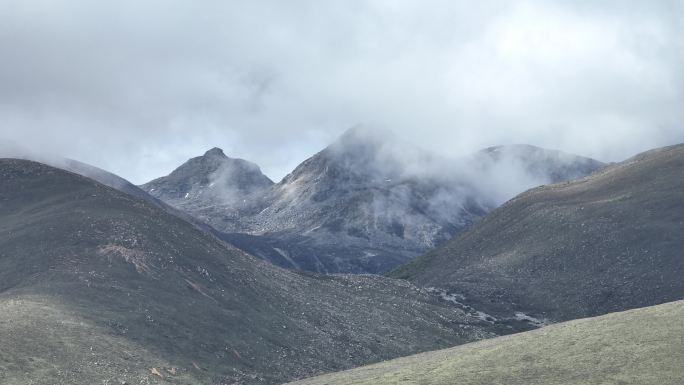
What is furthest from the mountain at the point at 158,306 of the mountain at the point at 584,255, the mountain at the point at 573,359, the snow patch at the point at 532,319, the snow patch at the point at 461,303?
the mountain at the point at 573,359

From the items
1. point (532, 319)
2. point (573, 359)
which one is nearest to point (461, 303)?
point (532, 319)

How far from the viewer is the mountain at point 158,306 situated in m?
83.2

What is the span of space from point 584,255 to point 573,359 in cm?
9569

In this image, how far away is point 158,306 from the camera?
336 feet

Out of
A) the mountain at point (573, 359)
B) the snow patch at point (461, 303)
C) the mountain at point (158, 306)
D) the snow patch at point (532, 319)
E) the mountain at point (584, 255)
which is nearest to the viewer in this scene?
the mountain at point (573, 359)

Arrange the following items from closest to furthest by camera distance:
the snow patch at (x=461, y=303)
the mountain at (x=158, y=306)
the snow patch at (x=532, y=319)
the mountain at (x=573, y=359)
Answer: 1. the mountain at (x=573, y=359)
2. the mountain at (x=158, y=306)
3. the snow patch at (x=532, y=319)
4. the snow patch at (x=461, y=303)

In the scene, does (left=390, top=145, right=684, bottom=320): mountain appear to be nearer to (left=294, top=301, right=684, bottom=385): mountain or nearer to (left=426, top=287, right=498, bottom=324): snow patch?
(left=426, top=287, right=498, bottom=324): snow patch

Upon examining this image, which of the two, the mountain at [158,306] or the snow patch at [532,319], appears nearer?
the mountain at [158,306]

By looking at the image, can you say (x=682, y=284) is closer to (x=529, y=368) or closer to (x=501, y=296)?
(x=501, y=296)

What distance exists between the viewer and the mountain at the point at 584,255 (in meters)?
147

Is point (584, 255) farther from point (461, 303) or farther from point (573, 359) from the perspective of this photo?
point (573, 359)

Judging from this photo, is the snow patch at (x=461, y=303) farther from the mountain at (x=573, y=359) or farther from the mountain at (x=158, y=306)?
the mountain at (x=573, y=359)

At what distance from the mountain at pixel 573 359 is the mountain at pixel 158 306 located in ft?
57.3

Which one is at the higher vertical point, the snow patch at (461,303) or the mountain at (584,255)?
the mountain at (584,255)
